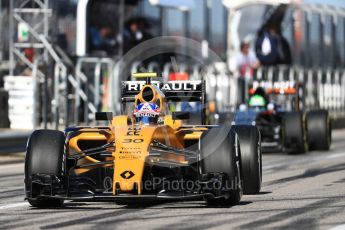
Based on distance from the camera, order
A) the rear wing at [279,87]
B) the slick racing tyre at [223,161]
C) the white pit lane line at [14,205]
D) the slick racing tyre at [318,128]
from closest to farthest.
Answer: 1. the slick racing tyre at [223,161]
2. the white pit lane line at [14,205]
3. the slick racing tyre at [318,128]
4. the rear wing at [279,87]

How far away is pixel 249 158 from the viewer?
12.7 m

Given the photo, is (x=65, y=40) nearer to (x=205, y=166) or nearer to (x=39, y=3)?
(x=39, y=3)

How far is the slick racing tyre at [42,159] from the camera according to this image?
38.0 feet

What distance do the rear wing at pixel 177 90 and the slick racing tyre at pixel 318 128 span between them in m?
9.45

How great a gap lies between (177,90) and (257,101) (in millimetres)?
11720

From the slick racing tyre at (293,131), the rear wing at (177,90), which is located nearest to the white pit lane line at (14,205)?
the rear wing at (177,90)

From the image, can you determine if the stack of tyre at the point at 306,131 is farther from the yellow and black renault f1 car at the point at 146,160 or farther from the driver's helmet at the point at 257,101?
the yellow and black renault f1 car at the point at 146,160

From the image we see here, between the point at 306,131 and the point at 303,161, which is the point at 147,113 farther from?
the point at 306,131

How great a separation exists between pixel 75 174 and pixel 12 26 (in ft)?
44.2

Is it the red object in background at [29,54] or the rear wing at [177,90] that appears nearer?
the rear wing at [177,90]

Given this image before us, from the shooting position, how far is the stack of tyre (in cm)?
2317

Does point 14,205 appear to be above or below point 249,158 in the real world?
below

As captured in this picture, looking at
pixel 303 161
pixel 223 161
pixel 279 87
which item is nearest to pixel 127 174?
pixel 223 161

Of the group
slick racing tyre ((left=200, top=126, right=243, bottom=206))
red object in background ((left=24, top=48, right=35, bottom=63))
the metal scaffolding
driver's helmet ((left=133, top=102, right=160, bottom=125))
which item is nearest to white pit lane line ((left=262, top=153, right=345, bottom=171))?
driver's helmet ((left=133, top=102, right=160, bottom=125))
